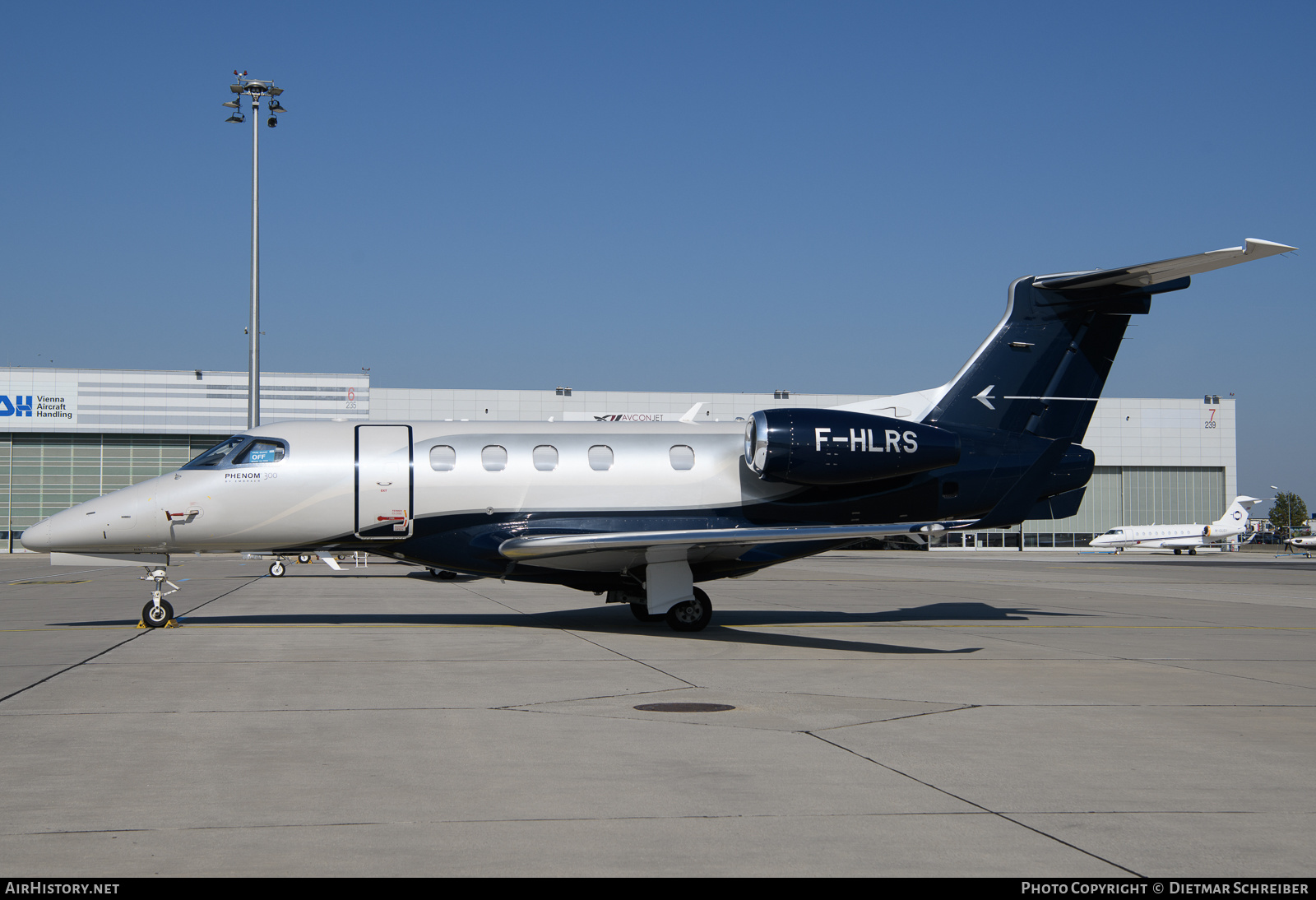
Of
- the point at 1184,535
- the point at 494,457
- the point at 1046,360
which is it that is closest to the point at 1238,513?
the point at 1184,535

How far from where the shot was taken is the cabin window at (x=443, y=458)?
1642 cm

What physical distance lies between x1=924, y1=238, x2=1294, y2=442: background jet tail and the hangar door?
9.00m

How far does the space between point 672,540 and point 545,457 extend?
2.92 meters

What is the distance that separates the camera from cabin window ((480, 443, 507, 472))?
1652 centimetres

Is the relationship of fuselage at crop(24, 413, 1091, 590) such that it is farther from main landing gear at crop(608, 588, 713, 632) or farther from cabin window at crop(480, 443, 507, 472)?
main landing gear at crop(608, 588, 713, 632)

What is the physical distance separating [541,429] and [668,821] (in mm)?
12010

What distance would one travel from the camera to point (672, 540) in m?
14.9

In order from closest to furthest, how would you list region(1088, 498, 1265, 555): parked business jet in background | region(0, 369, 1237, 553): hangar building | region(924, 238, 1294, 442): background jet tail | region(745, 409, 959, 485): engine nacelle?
region(745, 409, 959, 485): engine nacelle → region(924, 238, 1294, 442): background jet tail → region(0, 369, 1237, 553): hangar building → region(1088, 498, 1265, 555): parked business jet in background

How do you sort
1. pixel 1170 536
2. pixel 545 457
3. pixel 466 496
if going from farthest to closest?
pixel 1170 536
pixel 545 457
pixel 466 496

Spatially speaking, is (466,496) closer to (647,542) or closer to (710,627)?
(647,542)

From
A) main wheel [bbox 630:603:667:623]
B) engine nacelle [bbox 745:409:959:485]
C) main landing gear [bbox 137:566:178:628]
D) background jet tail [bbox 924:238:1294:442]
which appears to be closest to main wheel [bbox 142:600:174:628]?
main landing gear [bbox 137:566:178:628]

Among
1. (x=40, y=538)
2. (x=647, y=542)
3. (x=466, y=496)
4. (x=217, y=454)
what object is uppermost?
(x=217, y=454)

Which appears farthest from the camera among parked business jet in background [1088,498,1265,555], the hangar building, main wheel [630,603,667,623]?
parked business jet in background [1088,498,1265,555]

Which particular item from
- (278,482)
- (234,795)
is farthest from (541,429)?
(234,795)
